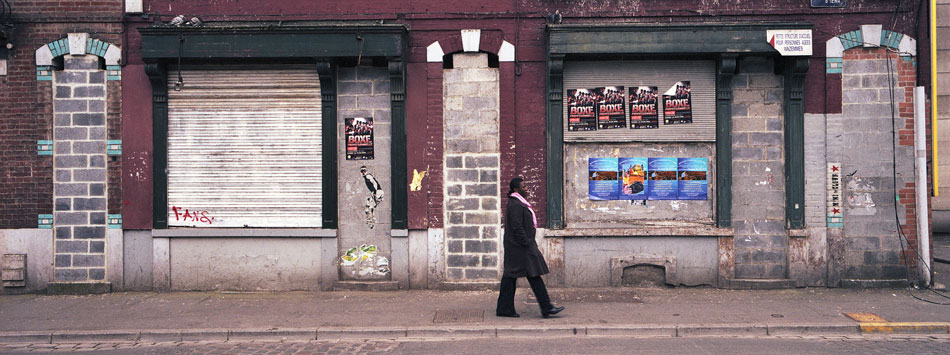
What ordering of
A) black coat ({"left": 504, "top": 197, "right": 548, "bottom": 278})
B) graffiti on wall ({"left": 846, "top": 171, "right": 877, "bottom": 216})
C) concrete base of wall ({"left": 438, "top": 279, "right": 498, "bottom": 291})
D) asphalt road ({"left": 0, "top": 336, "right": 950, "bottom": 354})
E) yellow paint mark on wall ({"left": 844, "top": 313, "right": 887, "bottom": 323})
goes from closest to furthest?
asphalt road ({"left": 0, "top": 336, "right": 950, "bottom": 354}), yellow paint mark on wall ({"left": 844, "top": 313, "right": 887, "bottom": 323}), black coat ({"left": 504, "top": 197, "right": 548, "bottom": 278}), graffiti on wall ({"left": 846, "top": 171, "right": 877, "bottom": 216}), concrete base of wall ({"left": 438, "top": 279, "right": 498, "bottom": 291})

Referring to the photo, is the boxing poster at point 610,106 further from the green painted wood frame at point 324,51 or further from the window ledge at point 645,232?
the green painted wood frame at point 324,51

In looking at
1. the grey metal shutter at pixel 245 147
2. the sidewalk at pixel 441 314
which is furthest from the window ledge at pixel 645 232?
the grey metal shutter at pixel 245 147

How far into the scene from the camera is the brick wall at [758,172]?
10.3 meters

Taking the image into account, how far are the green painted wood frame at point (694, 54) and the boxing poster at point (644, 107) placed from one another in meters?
0.61

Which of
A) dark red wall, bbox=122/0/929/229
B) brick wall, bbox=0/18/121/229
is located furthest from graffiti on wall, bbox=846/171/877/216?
brick wall, bbox=0/18/121/229

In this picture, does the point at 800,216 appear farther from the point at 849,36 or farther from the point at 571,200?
the point at 571,200

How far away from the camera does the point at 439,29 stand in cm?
1034

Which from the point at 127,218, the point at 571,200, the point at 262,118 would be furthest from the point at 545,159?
the point at 127,218

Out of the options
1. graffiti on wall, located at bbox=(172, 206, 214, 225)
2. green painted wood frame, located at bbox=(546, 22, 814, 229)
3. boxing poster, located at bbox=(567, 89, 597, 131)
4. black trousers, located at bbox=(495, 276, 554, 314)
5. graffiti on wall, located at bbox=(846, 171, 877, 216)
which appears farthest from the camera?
graffiti on wall, located at bbox=(172, 206, 214, 225)

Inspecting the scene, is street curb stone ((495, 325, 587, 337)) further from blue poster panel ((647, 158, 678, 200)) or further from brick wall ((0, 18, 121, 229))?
brick wall ((0, 18, 121, 229))

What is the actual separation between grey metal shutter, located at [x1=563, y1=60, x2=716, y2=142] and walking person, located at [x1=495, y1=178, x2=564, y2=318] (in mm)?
2489

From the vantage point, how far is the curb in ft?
25.6

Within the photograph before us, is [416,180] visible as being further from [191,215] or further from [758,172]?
[758,172]

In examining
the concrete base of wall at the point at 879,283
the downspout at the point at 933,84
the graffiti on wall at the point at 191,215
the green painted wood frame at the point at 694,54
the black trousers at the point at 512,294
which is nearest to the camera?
the black trousers at the point at 512,294
